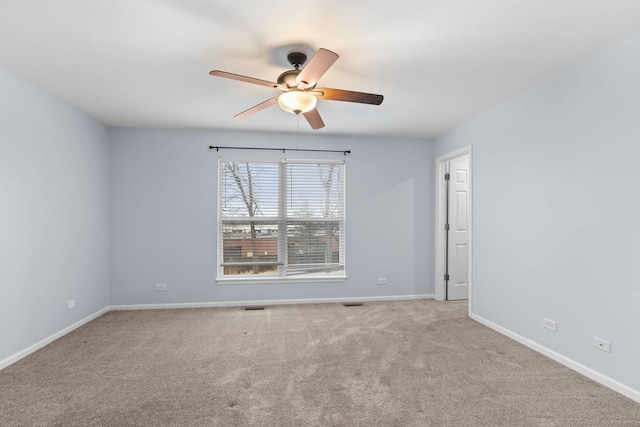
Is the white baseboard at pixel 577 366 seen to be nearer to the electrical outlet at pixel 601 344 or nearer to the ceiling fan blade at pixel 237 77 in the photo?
the electrical outlet at pixel 601 344

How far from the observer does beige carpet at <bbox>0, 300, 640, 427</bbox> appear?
2121mm

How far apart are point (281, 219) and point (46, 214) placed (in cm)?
272

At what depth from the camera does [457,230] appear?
202 inches

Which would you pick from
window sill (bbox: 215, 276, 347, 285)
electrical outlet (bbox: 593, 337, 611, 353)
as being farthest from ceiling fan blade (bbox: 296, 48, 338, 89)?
window sill (bbox: 215, 276, 347, 285)

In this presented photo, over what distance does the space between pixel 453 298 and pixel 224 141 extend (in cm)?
417

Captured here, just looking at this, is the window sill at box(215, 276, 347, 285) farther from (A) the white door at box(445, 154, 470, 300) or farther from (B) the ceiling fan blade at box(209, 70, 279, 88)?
(B) the ceiling fan blade at box(209, 70, 279, 88)

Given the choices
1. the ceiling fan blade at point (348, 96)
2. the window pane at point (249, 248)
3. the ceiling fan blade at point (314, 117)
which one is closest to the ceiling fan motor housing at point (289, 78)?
the ceiling fan blade at point (348, 96)

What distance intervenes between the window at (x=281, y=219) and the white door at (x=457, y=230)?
1.65 m

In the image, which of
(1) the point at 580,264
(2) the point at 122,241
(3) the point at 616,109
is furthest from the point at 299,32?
(2) the point at 122,241

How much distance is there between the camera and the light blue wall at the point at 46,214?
285 centimetres

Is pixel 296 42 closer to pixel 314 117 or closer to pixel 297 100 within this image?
pixel 297 100

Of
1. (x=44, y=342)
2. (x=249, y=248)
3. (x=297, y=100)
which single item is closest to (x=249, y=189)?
(x=249, y=248)

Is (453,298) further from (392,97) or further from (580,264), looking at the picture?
(392,97)

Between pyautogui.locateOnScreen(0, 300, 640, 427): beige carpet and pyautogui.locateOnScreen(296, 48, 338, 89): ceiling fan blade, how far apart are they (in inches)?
87.1
